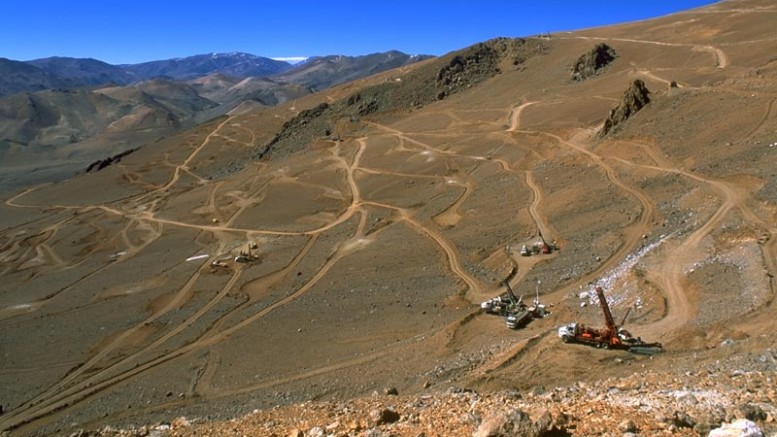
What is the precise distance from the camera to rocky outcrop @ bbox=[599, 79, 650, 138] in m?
34.5

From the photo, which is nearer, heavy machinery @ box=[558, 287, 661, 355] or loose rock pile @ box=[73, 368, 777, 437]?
loose rock pile @ box=[73, 368, 777, 437]

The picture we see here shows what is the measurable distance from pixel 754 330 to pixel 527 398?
20.4ft

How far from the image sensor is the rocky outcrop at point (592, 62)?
2105 inches

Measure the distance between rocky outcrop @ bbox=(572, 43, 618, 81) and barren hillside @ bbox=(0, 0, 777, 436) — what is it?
1.99 meters

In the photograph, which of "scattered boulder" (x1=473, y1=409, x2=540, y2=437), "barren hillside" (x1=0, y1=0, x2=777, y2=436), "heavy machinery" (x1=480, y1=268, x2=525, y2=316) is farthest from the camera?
"heavy machinery" (x1=480, y1=268, x2=525, y2=316)

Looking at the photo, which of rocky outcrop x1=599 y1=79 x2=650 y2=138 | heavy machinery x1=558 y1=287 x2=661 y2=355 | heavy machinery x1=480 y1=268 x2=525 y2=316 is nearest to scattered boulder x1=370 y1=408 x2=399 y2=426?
heavy machinery x1=558 y1=287 x2=661 y2=355

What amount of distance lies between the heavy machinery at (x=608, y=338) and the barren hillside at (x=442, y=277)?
28cm

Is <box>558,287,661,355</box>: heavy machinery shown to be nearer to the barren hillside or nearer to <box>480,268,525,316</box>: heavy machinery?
the barren hillside

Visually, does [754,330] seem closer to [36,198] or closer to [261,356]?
[261,356]

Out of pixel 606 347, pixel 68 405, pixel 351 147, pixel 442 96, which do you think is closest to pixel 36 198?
pixel 351 147

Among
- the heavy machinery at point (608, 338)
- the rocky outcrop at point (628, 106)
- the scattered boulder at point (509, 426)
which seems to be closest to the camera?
the scattered boulder at point (509, 426)

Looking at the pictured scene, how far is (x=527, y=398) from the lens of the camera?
10602 mm

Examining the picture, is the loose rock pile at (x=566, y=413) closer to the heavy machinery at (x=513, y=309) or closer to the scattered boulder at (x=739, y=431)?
the scattered boulder at (x=739, y=431)

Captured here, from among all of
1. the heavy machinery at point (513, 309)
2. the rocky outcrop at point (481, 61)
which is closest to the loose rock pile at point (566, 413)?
the heavy machinery at point (513, 309)
